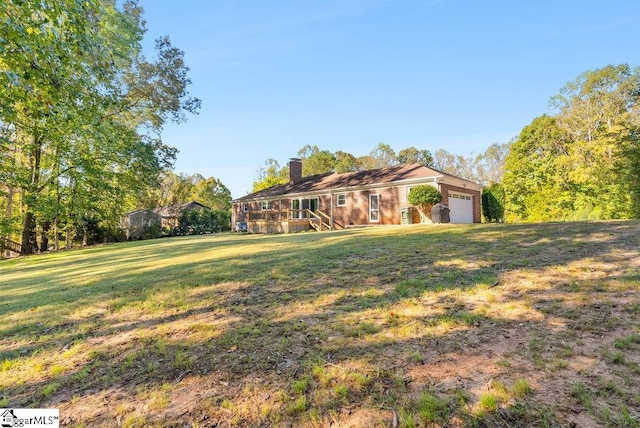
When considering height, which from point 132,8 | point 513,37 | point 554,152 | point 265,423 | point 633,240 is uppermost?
point 132,8

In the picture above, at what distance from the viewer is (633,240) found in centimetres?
609

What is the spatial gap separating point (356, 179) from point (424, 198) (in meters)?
6.92

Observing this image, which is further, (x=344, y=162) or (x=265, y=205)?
(x=344, y=162)

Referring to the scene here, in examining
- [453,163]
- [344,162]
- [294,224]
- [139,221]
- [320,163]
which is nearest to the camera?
[294,224]

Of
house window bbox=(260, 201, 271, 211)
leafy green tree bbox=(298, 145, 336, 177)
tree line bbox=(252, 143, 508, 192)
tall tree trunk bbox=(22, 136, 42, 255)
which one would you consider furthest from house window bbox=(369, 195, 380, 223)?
leafy green tree bbox=(298, 145, 336, 177)

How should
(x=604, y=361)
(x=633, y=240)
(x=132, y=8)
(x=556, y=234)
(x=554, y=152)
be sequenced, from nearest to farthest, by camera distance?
(x=604, y=361) < (x=633, y=240) < (x=556, y=234) < (x=132, y=8) < (x=554, y=152)

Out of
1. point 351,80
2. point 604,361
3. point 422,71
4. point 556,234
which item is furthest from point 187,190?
point 604,361

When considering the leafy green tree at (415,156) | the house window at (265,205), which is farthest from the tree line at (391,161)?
the house window at (265,205)

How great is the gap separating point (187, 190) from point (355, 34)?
40380mm

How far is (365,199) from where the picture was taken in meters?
21.5

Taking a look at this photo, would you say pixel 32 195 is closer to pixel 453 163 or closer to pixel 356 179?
pixel 356 179

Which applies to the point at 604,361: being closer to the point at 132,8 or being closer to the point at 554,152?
the point at 132,8

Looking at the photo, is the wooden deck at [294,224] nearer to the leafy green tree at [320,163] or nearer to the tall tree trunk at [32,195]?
the tall tree trunk at [32,195]

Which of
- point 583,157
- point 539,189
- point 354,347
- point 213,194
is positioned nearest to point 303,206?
A: point 539,189
